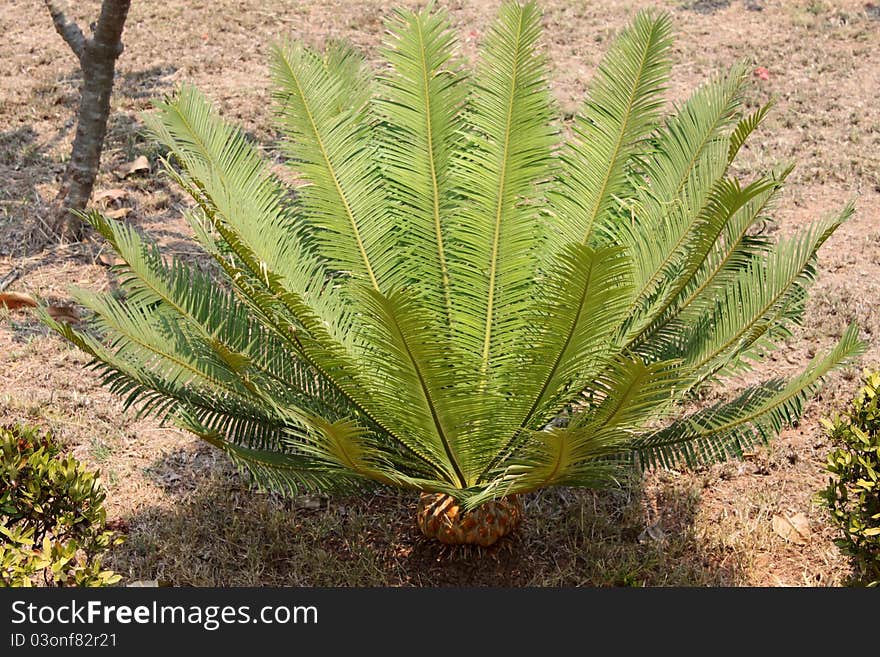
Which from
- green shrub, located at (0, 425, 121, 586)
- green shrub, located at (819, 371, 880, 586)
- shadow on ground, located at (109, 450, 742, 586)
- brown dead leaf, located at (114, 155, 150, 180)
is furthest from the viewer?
brown dead leaf, located at (114, 155, 150, 180)

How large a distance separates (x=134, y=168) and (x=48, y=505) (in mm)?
3569

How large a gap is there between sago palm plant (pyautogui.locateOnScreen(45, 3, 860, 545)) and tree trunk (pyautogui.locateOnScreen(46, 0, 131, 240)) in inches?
86.8

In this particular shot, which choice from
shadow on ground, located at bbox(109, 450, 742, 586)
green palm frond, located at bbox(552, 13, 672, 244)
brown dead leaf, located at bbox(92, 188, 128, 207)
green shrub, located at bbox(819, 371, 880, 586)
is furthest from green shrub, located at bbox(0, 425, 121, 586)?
brown dead leaf, located at bbox(92, 188, 128, 207)

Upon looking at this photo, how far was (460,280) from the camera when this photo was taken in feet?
10.2

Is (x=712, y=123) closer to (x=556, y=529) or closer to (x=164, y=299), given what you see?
(x=556, y=529)

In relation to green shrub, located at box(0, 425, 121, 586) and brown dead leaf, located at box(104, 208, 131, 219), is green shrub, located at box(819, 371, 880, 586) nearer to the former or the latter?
green shrub, located at box(0, 425, 121, 586)

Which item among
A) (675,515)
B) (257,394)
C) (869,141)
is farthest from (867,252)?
(257,394)

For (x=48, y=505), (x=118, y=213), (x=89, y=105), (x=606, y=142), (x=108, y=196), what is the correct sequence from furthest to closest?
1. (x=108, y=196)
2. (x=118, y=213)
3. (x=89, y=105)
4. (x=606, y=142)
5. (x=48, y=505)

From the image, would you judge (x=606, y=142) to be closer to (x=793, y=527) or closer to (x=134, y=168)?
(x=793, y=527)

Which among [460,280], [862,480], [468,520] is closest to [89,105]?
[460,280]

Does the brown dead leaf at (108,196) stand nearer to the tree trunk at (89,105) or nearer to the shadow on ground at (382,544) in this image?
the tree trunk at (89,105)

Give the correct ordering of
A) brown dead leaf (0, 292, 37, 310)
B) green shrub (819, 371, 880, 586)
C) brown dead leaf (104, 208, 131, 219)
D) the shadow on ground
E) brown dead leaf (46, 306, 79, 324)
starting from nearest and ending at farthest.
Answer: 1. green shrub (819, 371, 880, 586)
2. the shadow on ground
3. brown dead leaf (46, 306, 79, 324)
4. brown dead leaf (0, 292, 37, 310)
5. brown dead leaf (104, 208, 131, 219)

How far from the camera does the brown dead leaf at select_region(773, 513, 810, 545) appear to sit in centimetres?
359

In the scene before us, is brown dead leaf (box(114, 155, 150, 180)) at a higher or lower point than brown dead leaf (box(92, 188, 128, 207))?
higher
